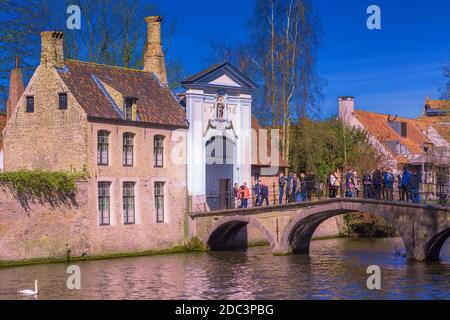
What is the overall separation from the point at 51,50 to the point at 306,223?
1195 centimetres

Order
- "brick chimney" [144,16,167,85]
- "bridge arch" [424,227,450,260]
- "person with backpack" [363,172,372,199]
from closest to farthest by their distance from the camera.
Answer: "bridge arch" [424,227,450,260], "person with backpack" [363,172,372,199], "brick chimney" [144,16,167,85]

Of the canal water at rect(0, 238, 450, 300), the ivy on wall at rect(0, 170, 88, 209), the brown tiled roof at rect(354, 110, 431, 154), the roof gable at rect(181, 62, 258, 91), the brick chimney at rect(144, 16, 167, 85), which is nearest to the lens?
the canal water at rect(0, 238, 450, 300)

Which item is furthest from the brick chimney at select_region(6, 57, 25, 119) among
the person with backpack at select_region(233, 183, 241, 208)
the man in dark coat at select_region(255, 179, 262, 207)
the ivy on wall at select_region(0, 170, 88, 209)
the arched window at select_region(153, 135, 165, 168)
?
the man in dark coat at select_region(255, 179, 262, 207)

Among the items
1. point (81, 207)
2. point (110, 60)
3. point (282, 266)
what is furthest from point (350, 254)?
point (110, 60)

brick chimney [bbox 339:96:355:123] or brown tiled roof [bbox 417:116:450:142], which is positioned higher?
brick chimney [bbox 339:96:355:123]

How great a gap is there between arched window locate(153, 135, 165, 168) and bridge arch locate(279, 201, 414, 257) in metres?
5.97

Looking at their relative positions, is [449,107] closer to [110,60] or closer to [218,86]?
[218,86]

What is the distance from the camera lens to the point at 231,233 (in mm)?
41562

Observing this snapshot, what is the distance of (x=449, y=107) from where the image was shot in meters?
42.5

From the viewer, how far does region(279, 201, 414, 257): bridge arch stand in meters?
34.3

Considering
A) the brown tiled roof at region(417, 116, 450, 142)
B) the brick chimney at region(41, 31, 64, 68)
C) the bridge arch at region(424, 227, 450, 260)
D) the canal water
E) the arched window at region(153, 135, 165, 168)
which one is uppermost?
the brick chimney at region(41, 31, 64, 68)

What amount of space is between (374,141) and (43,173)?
2877 centimetres

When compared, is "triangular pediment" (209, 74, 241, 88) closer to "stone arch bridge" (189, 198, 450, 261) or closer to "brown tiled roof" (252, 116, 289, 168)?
"brown tiled roof" (252, 116, 289, 168)

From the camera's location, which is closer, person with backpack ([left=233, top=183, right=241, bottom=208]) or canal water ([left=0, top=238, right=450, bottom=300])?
canal water ([left=0, top=238, right=450, bottom=300])
